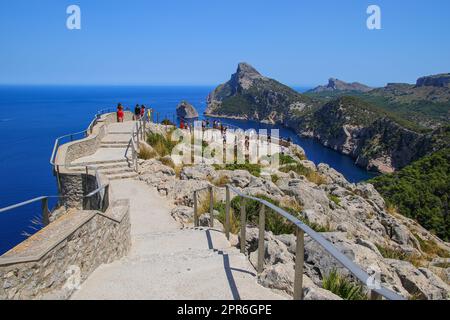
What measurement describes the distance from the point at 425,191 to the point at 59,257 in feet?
173

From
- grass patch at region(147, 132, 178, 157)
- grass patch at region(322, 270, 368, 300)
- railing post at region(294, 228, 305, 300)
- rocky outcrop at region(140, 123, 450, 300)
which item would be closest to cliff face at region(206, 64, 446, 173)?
rocky outcrop at region(140, 123, 450, 300)

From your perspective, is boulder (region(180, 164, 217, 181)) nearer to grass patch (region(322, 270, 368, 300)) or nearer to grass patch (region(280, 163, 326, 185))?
grass patch (region(280, 163, 326, 185))

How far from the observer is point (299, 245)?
357 cm

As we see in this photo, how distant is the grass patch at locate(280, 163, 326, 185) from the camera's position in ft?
77.3

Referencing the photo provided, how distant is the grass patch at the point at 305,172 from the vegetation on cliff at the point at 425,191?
15599mm

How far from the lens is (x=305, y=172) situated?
79.9 feet

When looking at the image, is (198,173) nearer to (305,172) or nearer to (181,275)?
(305,172)

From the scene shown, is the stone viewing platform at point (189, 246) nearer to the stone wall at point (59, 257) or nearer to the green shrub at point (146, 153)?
the stone wall at point (59, 257)

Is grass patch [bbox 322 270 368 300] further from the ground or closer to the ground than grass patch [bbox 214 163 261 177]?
further from the ground

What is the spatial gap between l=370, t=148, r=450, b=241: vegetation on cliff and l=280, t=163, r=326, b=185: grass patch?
51.2ft

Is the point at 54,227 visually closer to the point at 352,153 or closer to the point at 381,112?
the point at 352,153

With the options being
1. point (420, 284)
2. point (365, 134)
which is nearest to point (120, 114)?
point (420, 284)

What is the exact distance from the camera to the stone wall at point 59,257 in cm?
422

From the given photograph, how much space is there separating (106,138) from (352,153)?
370 ft
